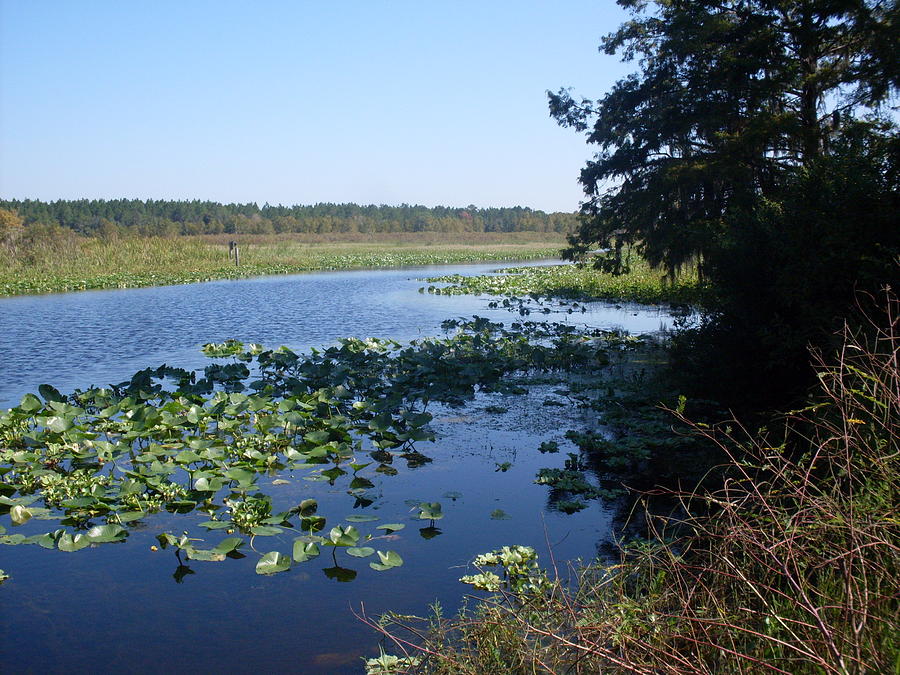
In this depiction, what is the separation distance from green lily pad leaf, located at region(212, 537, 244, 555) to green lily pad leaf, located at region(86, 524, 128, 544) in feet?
2.44

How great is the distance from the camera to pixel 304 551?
475cm

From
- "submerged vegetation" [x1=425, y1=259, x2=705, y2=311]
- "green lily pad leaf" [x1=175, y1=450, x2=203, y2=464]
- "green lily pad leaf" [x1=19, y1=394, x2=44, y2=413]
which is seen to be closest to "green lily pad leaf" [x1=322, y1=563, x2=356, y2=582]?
"green lily pad leaf" [x1=175, y1=450, x2=203, y2=464]

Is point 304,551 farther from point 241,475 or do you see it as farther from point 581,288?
point 581,288

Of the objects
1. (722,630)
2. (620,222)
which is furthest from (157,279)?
(722,630)

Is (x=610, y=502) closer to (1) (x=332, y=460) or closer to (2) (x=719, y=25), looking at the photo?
(1) (x=332, y=460)

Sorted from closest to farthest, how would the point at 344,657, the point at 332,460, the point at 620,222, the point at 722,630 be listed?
the point at 722,630 → the point at 344,657 → the point at 332,460 → the point at 620,222

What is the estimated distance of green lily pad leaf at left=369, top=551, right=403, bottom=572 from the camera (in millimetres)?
4613

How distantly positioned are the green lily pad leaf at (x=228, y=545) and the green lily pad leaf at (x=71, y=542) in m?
0.89

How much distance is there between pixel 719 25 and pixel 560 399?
9.65m

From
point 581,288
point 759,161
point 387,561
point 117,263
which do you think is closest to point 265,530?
point 387,561

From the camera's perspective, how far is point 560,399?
923 cm

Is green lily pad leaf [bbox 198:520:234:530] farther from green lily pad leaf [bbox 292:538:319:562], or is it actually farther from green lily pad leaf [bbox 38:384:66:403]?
green lily pad leaf [bbox 38:384:66:403]

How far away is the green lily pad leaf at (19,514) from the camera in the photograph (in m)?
5.27

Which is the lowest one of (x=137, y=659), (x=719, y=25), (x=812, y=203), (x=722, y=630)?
(x=137, y=659)
